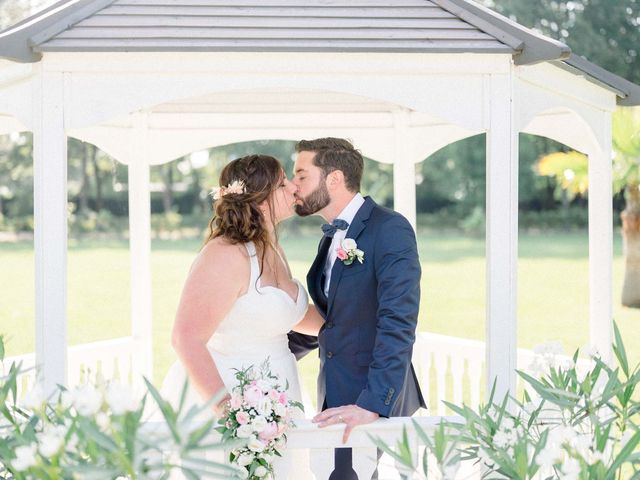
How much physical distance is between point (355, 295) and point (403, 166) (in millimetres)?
2873

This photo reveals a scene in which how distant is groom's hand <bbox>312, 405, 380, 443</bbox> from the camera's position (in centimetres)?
441

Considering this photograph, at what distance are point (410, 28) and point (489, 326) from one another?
1.54 meters

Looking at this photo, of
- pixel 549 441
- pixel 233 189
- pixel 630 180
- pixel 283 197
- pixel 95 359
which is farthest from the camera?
pixel 630 180

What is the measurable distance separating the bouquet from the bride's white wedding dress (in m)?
0.84

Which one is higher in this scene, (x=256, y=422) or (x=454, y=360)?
(x=256, y=422)

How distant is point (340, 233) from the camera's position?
17.4 ft

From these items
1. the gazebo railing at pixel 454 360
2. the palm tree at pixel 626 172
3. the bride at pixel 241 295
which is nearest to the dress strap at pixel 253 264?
the bride at pixel 241 295

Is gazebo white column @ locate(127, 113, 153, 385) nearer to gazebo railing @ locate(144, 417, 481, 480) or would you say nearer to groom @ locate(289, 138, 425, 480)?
groom @ locate(289, 138, 425, 480)

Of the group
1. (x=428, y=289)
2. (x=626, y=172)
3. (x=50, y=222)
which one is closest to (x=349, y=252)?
(x=50, y=222)

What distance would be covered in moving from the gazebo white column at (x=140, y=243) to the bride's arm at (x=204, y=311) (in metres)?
2.58

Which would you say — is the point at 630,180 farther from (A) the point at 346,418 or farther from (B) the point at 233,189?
(A) the point at 346,418

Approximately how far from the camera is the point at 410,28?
4.73m

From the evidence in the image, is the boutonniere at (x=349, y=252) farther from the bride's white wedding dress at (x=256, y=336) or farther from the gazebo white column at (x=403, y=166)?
the gazebo white column at (x=403, y=166)

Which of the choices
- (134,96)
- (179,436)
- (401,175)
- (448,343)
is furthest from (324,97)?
(179,436)
